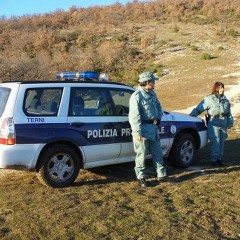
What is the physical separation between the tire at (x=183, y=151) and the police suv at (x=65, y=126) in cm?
33

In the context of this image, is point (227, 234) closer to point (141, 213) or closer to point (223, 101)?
point (141, 213)

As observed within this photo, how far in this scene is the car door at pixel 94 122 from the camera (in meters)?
7.09

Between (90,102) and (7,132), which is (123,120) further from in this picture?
(7,132)

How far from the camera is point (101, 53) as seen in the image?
127 ft

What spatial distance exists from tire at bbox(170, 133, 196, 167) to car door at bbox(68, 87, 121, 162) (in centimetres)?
123

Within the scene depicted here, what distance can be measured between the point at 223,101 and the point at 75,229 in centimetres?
405

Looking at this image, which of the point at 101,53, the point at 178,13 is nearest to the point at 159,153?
the point at 101,53

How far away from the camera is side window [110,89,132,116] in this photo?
25.0ft

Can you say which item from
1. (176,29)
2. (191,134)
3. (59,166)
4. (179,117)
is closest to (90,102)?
(59,166)

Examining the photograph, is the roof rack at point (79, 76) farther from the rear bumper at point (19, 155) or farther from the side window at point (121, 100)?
the rear bumper at point (19, 155)

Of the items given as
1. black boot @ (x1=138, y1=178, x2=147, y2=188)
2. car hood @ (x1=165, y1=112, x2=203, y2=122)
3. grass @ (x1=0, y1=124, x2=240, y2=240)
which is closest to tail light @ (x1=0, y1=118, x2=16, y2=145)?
grass @ (x1=0, y1=124, x2=240, y2=240)

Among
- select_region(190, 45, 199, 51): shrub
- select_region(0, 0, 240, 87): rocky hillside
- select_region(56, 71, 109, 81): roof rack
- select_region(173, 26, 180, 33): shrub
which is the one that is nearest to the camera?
select_region(56, 71, 109, 81): roof rack

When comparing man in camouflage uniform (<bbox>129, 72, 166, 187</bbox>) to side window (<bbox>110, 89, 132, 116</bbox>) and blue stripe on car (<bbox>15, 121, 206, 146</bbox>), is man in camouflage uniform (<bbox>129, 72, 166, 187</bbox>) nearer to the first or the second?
blue stripe on car (<bbox>15, 121, 206, 146</bbox>)

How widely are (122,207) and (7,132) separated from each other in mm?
1789
